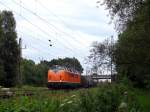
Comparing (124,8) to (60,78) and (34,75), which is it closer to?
(60,78)

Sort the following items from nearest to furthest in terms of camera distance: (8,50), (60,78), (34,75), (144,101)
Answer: (144,101), (60,78), (8,50), (34,75)

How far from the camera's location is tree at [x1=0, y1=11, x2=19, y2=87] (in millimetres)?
89688

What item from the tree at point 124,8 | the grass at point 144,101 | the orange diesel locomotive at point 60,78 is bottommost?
the grass at point 144,101

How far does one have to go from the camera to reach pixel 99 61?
7281 centimetres

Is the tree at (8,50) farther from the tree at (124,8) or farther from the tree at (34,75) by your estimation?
the tree at (124,8)

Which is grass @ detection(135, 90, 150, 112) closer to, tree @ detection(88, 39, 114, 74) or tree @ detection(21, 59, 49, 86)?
tree @ detection(88, 39, 114, 74)

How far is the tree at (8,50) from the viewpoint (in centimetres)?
8969

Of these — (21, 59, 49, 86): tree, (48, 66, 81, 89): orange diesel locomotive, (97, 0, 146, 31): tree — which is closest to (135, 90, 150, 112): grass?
(97, 0, 146, 31): tree

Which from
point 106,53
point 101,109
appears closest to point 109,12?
point 101,109

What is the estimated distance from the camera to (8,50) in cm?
9581

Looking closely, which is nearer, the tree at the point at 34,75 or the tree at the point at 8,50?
the tree at the point at 8,50

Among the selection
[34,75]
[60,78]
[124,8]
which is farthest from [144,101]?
[34,75]

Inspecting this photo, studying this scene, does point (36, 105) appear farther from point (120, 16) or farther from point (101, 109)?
point (120, 16)

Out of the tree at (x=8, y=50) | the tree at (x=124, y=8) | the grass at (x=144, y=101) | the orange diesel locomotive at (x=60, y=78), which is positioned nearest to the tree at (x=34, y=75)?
the tree at (x=8, y=50)
